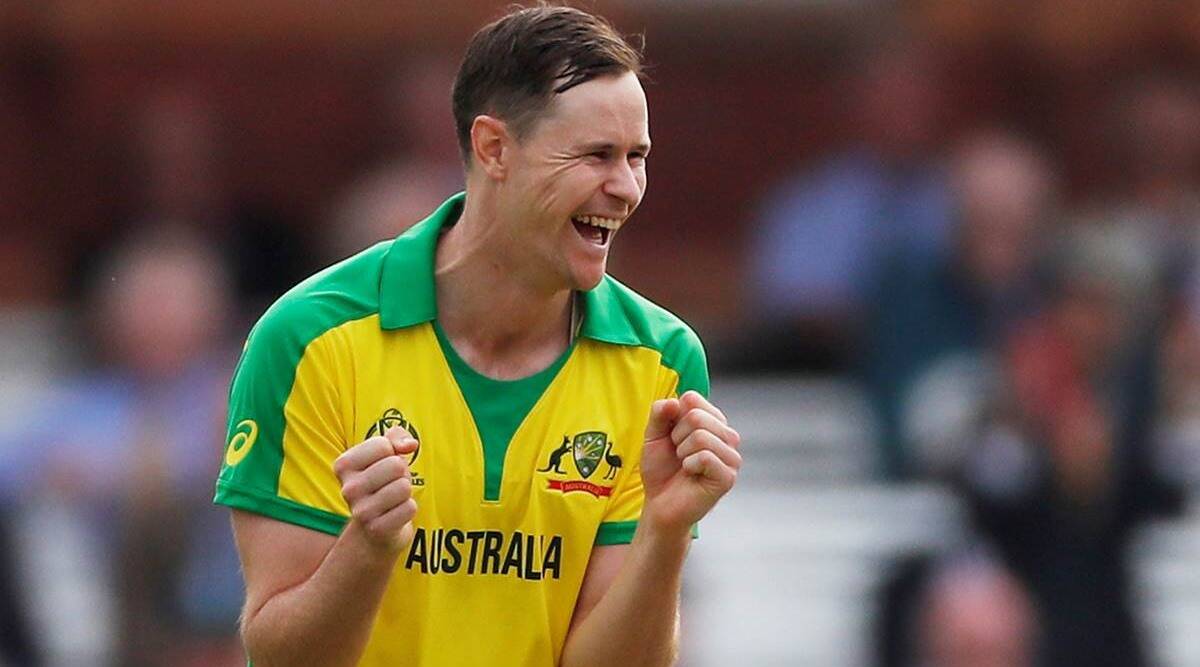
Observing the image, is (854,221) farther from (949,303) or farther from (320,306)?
(320,306)

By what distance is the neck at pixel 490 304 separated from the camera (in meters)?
5.30

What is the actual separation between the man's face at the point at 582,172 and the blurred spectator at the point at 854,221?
17.5 feet

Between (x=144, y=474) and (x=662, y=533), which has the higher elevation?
(x=144, y=474)

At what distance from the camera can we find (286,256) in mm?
10711

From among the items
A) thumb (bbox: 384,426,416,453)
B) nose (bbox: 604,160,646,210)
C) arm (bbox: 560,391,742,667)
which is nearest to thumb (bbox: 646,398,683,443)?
arm (bbox: 560,391,742,667)

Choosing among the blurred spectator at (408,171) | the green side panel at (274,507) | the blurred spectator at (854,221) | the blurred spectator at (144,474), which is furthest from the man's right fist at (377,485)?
the blurred spectator at (854,221)

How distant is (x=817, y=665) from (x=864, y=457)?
105 cm

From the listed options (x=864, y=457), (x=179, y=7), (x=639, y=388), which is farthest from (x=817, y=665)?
(x=639, y=388)

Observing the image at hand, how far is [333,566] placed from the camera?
16.1 ft

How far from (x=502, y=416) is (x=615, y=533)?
0.34 meters

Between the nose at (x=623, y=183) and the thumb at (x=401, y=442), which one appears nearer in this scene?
the thumb at (x=401, y=442)

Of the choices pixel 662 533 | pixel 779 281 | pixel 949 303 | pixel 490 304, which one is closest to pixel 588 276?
pixel 490 304

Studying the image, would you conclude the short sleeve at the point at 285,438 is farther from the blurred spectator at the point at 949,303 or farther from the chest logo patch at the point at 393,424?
the blurred spectator at the point at 949,303

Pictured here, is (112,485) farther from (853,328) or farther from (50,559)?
(853,328)
